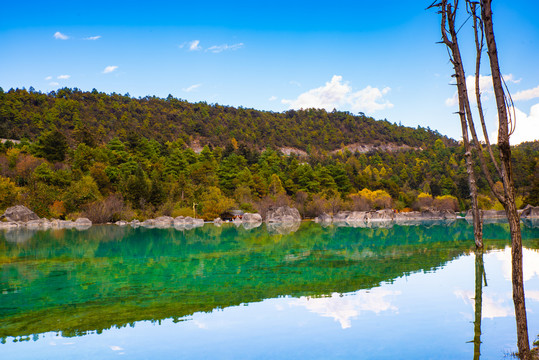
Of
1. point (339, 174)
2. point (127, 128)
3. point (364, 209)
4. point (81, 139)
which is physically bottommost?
point (364, 209)

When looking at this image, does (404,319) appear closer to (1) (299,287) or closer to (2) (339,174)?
(1) (299,287)

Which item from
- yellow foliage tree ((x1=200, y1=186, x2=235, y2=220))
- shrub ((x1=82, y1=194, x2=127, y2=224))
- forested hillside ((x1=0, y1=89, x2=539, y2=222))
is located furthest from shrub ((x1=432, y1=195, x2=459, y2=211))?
shrub ((x1=82, y1=194, x2=127, y2=224))

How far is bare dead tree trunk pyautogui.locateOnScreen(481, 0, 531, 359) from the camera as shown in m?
4.21

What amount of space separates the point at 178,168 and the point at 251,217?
622 inches

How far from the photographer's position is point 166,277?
1108 cm

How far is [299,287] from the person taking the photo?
30.4 ft

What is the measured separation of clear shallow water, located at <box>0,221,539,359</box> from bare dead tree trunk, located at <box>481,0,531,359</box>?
→ 83 cm

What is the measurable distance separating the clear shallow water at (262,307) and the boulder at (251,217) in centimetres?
2965

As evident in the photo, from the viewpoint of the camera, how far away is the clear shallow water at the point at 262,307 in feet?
17.9

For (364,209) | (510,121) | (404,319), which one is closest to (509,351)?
(404,319)

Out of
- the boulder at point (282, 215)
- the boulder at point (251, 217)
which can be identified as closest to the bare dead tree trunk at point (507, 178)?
the boulder at point (282, 215)

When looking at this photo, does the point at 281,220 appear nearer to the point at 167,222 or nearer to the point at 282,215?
the point at 282,215

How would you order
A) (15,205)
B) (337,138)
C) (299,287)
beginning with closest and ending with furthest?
(299,287)
(15,205)
(337,138)

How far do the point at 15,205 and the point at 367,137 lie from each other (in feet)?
307
